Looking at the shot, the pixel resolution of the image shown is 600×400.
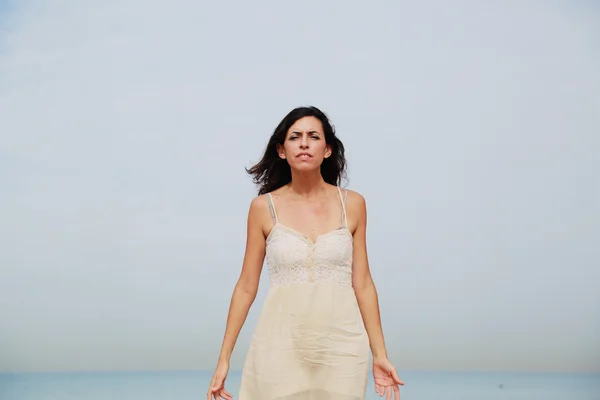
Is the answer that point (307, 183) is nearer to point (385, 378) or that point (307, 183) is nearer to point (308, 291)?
point (308, 291)

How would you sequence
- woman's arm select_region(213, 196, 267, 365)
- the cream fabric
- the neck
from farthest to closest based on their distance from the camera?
the neck, woman's arm select_region(213, 196, 267, 365), the cream fabric

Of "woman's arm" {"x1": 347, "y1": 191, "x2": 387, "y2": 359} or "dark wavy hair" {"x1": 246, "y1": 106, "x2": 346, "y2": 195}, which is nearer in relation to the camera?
"woman's arm" {"x1": 347, "y1": 191, "x2": 387, "y2": 359}

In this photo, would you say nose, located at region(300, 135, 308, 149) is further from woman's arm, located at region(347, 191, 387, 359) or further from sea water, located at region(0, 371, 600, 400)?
sea water, located at region(0, 371, 600, 400)

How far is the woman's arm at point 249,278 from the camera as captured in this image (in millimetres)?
3217

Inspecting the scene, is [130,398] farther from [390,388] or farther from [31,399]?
[390,388]

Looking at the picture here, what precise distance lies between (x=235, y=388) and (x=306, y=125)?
8.46 metres

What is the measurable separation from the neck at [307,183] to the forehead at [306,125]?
0.46 ft

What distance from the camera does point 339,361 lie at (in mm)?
3088

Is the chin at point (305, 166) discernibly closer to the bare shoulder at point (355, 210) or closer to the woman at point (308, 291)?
the woman at point (308, 291)

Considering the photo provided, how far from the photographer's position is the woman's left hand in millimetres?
3170

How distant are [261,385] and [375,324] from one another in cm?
40

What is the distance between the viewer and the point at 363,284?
129 inches

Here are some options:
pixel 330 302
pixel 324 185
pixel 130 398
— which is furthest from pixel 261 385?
pixel 130 398

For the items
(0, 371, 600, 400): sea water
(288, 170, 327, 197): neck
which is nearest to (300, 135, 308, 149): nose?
(288, 170, 327, 197): neck
